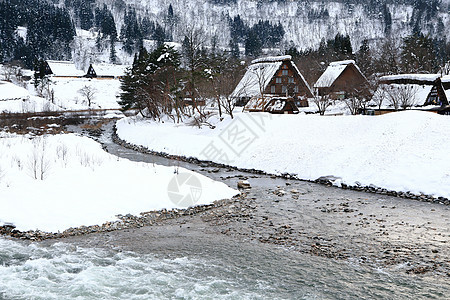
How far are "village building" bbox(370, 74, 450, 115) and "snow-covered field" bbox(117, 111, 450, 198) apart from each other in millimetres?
9541

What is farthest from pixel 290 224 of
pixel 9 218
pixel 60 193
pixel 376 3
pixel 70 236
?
pixel 376 3

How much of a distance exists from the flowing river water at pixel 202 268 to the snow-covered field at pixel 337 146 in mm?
5593

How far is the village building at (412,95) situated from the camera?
105 feet

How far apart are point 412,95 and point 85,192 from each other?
29.5 metres

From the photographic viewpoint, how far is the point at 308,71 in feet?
210

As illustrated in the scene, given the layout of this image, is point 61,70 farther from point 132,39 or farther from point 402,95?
point 402,95

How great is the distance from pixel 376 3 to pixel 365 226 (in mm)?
203699

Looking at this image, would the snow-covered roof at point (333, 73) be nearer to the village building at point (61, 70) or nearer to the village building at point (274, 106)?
the village building at point (274, 106)

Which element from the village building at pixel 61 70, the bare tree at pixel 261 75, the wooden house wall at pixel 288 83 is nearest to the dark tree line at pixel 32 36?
the village building at pixel 61 70

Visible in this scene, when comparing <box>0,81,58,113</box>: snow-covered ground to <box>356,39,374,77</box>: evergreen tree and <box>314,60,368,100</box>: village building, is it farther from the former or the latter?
<box>356,39,374,77</box>: evergreen tree

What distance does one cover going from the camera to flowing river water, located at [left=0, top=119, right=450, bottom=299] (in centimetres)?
759

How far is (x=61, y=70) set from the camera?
282 ft

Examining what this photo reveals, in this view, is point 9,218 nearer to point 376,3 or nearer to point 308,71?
point 308,71

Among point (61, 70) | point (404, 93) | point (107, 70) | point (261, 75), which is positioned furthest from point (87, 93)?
point (404, 93)
